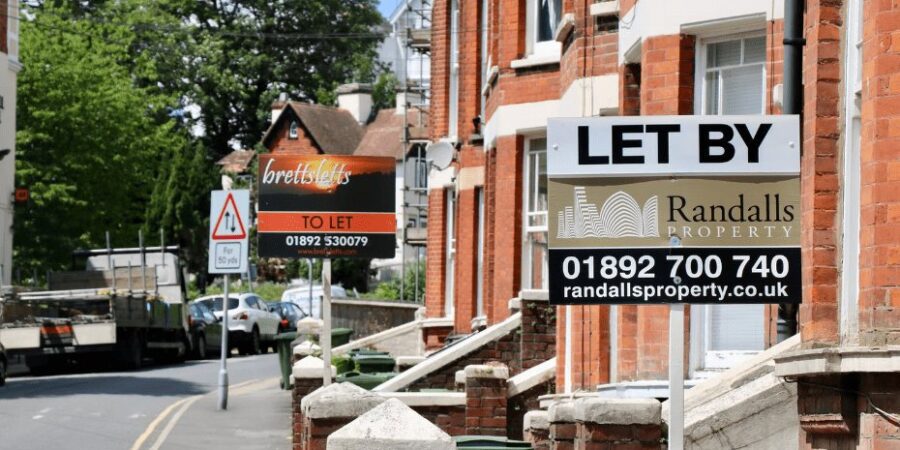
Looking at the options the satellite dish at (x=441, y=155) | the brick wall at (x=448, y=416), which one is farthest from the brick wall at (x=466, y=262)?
the brick wall at (x=448, y=416)

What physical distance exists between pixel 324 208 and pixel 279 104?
6568 cm

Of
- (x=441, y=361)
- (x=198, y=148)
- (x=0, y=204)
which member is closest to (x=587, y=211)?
(x=441, y=361)

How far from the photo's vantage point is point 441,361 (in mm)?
19484

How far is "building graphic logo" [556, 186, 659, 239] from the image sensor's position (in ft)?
24.8

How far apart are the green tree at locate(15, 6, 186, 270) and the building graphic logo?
45463 mm

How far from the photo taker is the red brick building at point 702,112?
25.1ft

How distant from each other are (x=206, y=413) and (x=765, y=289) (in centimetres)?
1754

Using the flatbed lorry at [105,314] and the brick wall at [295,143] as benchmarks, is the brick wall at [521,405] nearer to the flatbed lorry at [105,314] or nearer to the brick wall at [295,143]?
the flatbed lorry at [105,314]

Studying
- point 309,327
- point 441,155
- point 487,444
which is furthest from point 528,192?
point 487,444

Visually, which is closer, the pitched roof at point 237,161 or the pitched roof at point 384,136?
the pitched roof at point 237,161

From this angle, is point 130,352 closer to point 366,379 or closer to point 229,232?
point 229,232

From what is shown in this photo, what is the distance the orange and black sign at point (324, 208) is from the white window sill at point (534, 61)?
3.40m

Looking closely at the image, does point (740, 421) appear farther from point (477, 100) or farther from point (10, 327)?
point (10, 327)

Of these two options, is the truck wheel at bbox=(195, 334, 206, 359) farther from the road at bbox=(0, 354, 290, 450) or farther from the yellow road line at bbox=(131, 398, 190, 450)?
the yellow road line at bbox=(131, 398, 190, 450)
